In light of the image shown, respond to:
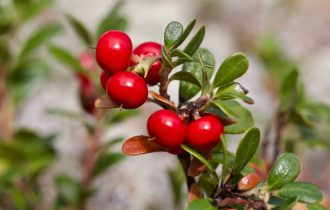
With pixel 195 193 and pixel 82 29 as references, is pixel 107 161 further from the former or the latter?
pixel 195 193

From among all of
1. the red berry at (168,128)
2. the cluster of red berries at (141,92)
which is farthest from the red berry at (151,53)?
the red berry at (168,128)

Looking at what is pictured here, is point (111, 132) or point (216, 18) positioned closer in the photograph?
point (111, 132)

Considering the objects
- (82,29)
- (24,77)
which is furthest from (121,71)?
(24,77)

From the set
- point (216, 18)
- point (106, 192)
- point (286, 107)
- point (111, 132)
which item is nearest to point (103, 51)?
point (286, 107)

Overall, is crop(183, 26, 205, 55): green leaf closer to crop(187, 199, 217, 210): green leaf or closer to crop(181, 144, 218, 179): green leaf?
crop(181, 144, 218, 179): green leaf

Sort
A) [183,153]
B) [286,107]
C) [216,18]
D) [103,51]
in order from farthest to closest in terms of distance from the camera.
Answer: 1. [216,18]
2. [286,107]
3. [183,153]
4. [103,51]

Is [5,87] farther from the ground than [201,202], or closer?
closer

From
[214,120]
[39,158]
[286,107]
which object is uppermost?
[214,120]

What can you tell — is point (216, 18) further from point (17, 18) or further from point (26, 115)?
point (17, 18)
